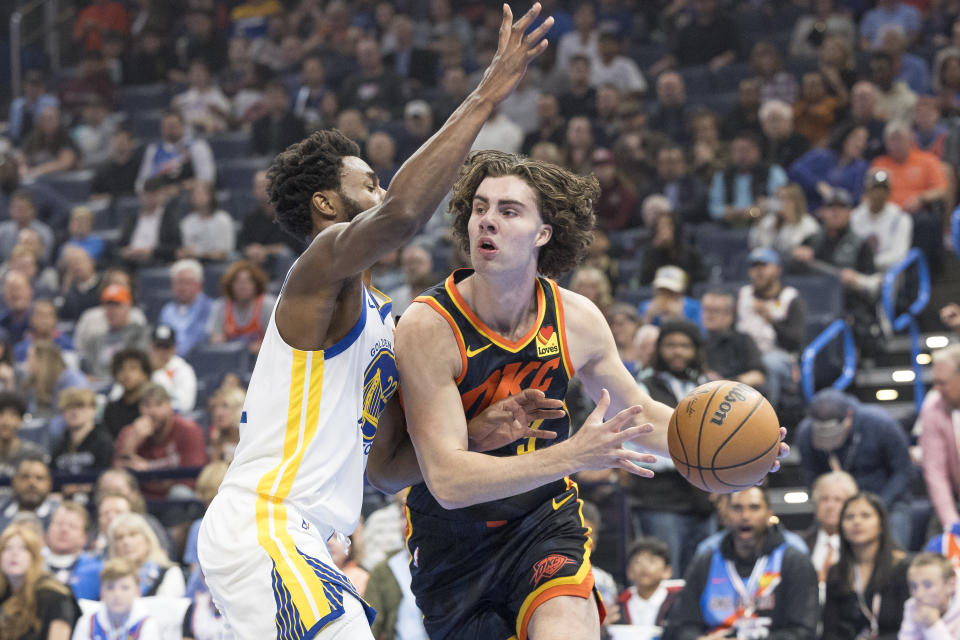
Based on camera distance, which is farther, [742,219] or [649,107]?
[649,107]

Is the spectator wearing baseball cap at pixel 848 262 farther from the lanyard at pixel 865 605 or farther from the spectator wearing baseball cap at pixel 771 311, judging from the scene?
the lanyard at pixel 865 605

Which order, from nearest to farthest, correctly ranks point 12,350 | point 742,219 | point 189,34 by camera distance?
1. point 742,219
2. point 12,350
3. point 189,34

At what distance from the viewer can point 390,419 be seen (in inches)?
201

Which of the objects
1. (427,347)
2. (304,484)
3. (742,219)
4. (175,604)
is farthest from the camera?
(742,219)

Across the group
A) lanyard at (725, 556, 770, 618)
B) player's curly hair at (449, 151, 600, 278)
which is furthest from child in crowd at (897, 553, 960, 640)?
player's curly hair at (449, 151, 600, 278)

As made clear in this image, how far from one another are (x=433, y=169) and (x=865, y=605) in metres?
4.94

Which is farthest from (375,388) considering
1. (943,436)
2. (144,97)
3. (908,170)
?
(144,97)

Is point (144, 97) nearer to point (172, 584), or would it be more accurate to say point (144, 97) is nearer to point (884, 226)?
point (884, 226)

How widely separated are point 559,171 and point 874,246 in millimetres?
7058

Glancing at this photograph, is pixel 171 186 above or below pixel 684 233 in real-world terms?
above

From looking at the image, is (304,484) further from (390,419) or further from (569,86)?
(569,86)

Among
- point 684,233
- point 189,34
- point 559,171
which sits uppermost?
point 189,34

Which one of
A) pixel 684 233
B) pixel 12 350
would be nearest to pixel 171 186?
pixel 12 350

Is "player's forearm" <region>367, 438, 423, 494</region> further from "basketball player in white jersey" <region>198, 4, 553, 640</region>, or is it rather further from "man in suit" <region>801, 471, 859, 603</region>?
"man in suit" <region>801, 471, 859, 603</region>
